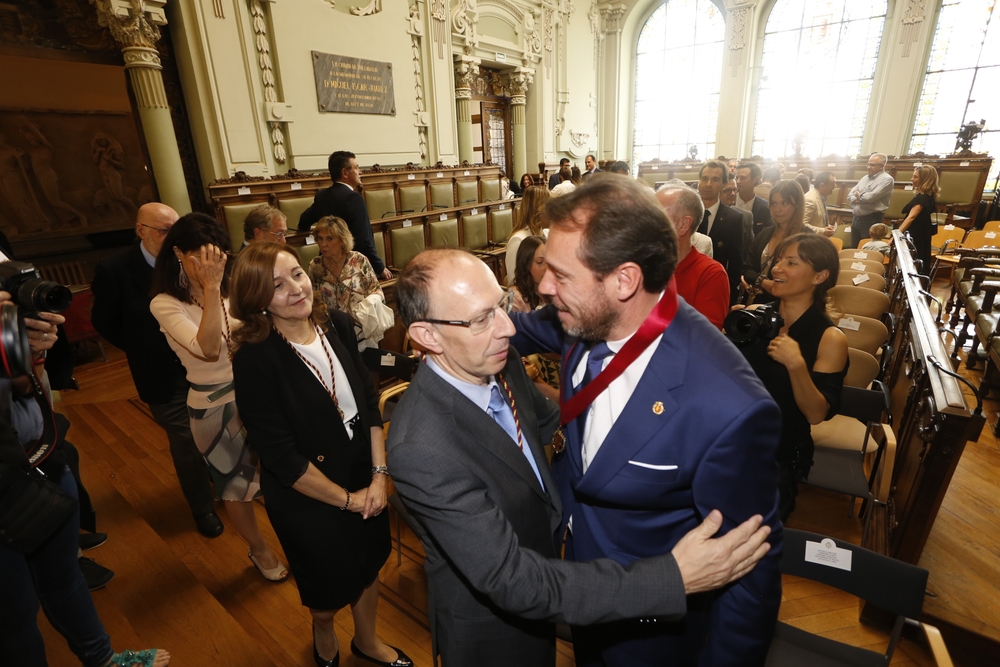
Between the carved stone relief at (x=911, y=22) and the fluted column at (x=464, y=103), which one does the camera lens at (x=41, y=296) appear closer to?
the fluted column at (x=464, y=103)

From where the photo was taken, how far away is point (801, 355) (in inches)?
66.4

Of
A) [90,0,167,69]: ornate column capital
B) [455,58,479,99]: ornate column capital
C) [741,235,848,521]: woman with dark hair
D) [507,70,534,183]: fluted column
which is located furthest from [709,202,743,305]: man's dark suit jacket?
[507,70,534,183]: fluted column

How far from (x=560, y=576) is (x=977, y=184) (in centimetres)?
1051

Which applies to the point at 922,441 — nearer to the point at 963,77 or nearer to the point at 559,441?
the point at 559,441

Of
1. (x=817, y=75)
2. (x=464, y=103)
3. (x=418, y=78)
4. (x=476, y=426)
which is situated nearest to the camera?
(x=476, y=426)

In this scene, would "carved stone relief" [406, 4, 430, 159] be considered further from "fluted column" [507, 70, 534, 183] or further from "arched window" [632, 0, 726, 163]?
"arched window" [632, 0, 726, 163]

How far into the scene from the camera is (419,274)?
3.60ft

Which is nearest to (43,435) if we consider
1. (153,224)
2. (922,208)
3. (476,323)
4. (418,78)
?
(153,224)

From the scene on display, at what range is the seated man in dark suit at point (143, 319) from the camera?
212 cm

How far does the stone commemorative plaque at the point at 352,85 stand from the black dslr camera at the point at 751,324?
6.79 m

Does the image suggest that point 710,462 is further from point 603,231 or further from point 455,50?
point 455,50

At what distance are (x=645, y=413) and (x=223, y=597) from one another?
2171 millimetres

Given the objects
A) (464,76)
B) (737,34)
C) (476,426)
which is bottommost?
(476,426)

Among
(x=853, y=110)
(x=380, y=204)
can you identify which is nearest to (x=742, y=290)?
(x=380, y=204)
